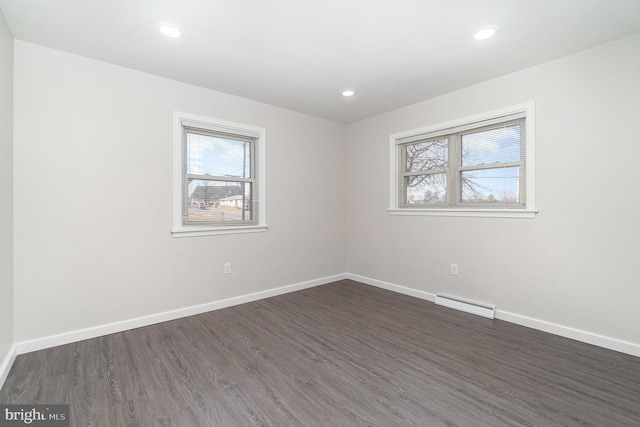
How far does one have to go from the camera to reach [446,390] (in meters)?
1.89

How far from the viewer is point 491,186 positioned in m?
3.23

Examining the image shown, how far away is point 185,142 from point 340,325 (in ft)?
8.42

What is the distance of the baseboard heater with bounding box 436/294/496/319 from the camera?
3.09 meters

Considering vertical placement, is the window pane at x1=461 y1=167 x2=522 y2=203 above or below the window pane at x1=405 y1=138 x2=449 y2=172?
below

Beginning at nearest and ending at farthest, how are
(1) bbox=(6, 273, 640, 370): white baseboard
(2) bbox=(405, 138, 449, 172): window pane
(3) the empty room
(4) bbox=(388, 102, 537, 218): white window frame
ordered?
1. (3) the empty room
2. (1) bbox=(6, 273, 640, 370): white baseboard
3. (4) bbox=(388, 102, 537, 218): white window frame
4. (2) bbox=(405, 138, 449, 172): window pane

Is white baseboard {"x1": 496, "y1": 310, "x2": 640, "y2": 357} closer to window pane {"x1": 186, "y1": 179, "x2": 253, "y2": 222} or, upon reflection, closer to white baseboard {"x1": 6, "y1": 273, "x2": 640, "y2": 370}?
white baseboard {"x1": 6, "y1": 273, "x2": 640, "y2": 370}

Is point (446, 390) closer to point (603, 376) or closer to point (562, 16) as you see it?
point (603, 376)

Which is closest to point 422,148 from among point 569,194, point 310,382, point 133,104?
point 569,194

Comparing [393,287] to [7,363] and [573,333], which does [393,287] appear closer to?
[573,333]

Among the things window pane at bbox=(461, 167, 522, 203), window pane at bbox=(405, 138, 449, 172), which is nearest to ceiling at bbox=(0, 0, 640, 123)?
window pane at bbox=(405, 138, 449, 172)

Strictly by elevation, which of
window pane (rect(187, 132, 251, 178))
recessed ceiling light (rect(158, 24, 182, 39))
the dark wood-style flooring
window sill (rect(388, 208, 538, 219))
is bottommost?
the dark wood-style flooring

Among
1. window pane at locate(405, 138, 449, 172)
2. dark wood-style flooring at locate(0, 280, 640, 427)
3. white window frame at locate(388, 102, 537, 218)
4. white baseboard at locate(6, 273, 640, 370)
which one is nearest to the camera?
dark wood-style flooring at locate(0, 280, 640, 427)

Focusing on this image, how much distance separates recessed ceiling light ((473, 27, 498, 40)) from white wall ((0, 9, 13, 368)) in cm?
339

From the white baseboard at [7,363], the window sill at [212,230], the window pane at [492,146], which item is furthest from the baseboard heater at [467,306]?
the white baseboard at [7,363]
